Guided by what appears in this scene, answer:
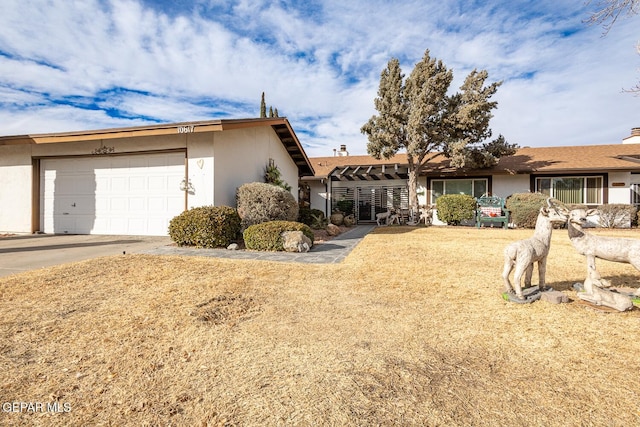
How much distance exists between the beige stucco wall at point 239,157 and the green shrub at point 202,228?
1.16 meters

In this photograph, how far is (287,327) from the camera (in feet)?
9.66

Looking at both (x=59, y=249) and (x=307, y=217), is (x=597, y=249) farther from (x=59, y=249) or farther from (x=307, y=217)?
(x=307, y=217)

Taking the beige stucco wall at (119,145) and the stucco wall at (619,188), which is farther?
the stucco wall at (619,188)

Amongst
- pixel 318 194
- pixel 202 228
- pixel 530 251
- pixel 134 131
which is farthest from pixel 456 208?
pixel 134 131

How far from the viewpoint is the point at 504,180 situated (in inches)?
611

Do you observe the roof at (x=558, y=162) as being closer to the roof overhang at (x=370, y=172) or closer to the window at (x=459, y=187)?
the roof overhang at (x=370, y=172)

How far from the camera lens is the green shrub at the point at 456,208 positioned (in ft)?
46.3

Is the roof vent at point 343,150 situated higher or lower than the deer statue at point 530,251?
higher

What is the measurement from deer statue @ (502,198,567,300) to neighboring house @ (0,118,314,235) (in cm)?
724

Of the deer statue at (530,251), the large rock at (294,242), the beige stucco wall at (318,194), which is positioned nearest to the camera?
the deer statue at (530,251)

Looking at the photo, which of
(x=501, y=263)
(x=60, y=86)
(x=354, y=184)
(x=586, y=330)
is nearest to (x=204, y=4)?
(x=60, y=86)

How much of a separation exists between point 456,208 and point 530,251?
1151 cm

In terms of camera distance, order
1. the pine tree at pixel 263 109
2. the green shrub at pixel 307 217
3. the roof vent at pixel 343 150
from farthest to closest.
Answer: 1. the roof vent at pixel 343 150
2. the pine tree at pixel 263 109
3. the green shrub at pixel 307 217

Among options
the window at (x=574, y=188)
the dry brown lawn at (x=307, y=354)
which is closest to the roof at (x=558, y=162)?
the window at (x=574, y=188)
